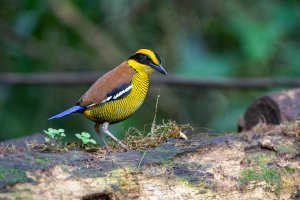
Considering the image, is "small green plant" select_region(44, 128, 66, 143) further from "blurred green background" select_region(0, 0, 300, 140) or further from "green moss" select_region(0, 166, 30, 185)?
"blurred green background" select_region(0, 0, 300, 140)

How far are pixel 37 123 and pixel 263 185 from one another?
6514mm

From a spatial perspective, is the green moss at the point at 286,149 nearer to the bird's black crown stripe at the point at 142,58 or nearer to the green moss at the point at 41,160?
the bird's black crown stripe at the point at 142,58

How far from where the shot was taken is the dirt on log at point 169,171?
13.3ft

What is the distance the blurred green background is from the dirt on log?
486 cm

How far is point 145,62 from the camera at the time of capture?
233 inches

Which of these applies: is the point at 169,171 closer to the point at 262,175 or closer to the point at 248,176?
the point at 248,176

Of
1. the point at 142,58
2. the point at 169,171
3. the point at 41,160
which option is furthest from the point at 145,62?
the point at 41,160

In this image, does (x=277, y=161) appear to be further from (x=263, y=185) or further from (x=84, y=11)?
(x=84, y=11)

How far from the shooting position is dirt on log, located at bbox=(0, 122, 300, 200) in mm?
4066

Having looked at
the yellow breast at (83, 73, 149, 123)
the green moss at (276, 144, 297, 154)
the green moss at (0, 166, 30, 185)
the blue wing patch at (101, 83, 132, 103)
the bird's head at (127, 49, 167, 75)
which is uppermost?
the bird's head at (127, 49, 167, 75)

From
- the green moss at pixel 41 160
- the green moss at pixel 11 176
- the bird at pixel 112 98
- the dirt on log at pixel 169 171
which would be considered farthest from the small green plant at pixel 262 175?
the green moss at pixel 11 176

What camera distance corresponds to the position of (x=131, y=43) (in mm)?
11578

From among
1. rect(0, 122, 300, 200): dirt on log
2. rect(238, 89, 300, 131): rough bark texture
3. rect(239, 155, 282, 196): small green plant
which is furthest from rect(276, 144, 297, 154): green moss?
rect(238, 89, 300, 131): rough bark texture

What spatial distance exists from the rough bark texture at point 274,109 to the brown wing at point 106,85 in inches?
59.3
